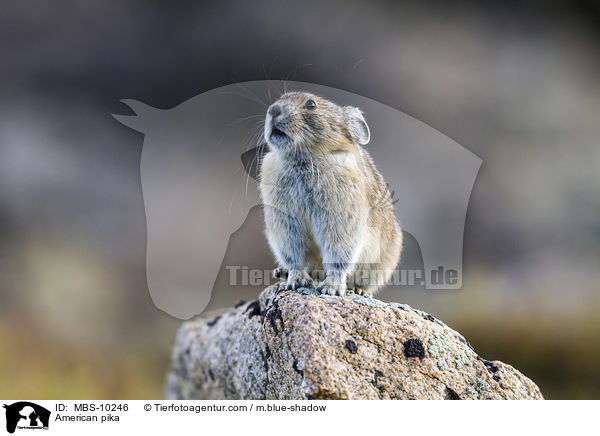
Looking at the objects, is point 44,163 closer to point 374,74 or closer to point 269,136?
point 269,136

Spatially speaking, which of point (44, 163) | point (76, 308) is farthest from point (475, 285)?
point (44, 163)

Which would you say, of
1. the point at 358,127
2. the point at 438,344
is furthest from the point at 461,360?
the point at 358,127

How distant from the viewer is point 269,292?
3115mm

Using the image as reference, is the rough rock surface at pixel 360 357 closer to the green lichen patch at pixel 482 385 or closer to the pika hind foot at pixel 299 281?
the green lichen patch at pixel 482 385

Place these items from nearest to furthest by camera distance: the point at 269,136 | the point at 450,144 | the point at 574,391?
the point at 269,136 → the point at 574,391 → the point at 450,144

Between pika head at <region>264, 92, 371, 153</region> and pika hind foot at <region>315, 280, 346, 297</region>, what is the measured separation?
881 mm

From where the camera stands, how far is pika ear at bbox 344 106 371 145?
3.18 meters

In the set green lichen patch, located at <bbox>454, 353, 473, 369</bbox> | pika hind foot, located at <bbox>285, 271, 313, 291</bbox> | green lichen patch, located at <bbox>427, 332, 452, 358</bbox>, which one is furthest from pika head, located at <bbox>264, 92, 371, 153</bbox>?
green lichen patch, located at <bbox>454, 353, 473, 369</bbox>

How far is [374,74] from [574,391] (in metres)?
3.01

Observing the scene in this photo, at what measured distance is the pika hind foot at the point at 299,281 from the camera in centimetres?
304

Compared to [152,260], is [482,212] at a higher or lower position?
higher

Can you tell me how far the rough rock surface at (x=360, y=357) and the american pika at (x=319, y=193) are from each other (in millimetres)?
327
